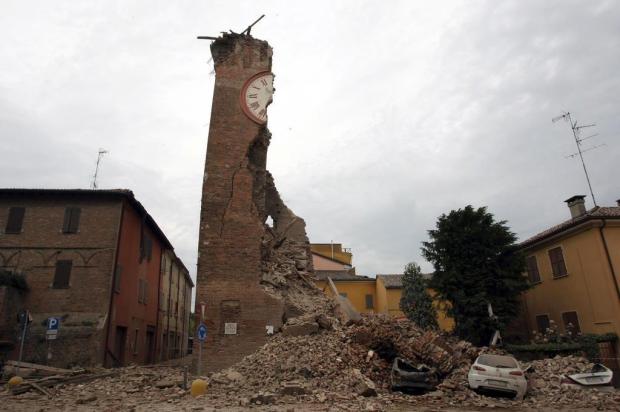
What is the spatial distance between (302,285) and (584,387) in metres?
9.50

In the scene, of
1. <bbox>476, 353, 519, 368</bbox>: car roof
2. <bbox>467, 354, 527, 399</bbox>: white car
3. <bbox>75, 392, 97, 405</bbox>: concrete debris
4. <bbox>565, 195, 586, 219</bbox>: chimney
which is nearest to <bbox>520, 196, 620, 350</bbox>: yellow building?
<bbox>565, 195, 586, 219</bbox>: chimney

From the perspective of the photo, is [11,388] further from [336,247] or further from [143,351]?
[336,247]

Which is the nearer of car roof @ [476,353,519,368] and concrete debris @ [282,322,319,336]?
car roof @ [476,353,519,368]

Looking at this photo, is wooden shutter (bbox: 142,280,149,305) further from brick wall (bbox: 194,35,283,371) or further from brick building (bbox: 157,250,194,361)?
brick wall (bbox: 194,35,283,371)

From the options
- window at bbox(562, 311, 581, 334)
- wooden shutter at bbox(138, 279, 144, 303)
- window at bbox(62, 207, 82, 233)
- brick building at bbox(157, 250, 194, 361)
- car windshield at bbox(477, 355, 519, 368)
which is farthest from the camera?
brick building at bbox(157, 250, 194, 361)

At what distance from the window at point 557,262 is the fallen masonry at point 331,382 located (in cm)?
609

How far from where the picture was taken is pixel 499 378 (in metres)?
10.9

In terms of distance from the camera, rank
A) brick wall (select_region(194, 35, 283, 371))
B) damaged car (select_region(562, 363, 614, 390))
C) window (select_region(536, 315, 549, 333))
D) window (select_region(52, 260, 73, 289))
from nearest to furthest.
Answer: damaged car (select_region(562, 363, 614, 390))
brick wall (select_region(194, 35, 283, 371))
window (select_region(52, 260, 73, 289))
window (select_region(536, 315, 549, 333))

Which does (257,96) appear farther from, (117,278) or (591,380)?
Result: (591,380)

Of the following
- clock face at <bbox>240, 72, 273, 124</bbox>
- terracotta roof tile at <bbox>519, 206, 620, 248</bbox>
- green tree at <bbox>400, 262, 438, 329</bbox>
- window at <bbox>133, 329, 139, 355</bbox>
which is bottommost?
window at <bbox>133, 329, 139, 355</bbox>

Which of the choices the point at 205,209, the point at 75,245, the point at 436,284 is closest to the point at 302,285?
the point at 205,209

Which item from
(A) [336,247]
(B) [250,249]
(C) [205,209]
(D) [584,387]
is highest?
(A) [336,247]

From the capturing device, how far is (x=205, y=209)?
48.0ft

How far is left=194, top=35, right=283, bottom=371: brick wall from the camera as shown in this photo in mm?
13461
